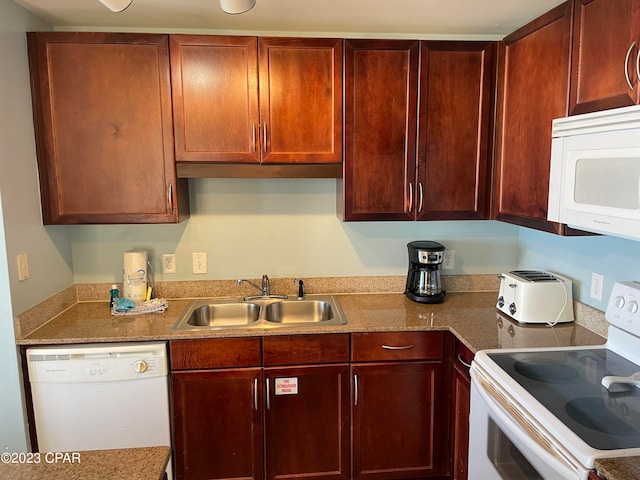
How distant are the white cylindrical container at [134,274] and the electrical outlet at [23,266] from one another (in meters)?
0.47

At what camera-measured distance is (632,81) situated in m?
1.41

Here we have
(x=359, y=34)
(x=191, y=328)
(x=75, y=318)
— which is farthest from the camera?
(x=359, y=34)

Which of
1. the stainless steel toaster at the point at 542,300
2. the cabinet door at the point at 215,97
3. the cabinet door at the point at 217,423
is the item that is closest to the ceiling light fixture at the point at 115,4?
the cabinet door at the point at 215,97

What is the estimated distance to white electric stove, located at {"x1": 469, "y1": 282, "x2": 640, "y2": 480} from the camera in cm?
124

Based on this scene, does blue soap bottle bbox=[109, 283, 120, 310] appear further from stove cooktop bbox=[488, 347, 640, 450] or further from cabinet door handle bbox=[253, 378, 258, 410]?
stove cooktop bbox=[488, 347, 640, 450]

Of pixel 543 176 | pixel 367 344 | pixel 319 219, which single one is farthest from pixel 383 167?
pixel 367 344

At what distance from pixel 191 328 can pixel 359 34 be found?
175 cm

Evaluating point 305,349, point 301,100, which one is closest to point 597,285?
point 305,349

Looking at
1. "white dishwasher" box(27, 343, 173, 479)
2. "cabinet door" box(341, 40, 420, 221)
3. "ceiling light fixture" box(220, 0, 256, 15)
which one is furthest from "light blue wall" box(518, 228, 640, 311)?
"white dishwasher" box(27, 343, 173, 479)

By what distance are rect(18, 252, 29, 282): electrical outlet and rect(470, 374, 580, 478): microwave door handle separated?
6.40 feet

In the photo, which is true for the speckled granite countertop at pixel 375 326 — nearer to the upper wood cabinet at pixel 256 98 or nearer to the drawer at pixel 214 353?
the drawer at pixel 214 353

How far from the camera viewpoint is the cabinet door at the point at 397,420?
217 cm

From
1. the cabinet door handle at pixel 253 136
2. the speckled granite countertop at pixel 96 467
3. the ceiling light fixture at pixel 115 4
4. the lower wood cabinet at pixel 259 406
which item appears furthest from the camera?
the cabinet door handle at pixel 253 136

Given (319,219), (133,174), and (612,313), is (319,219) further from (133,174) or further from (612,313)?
(612,313)
